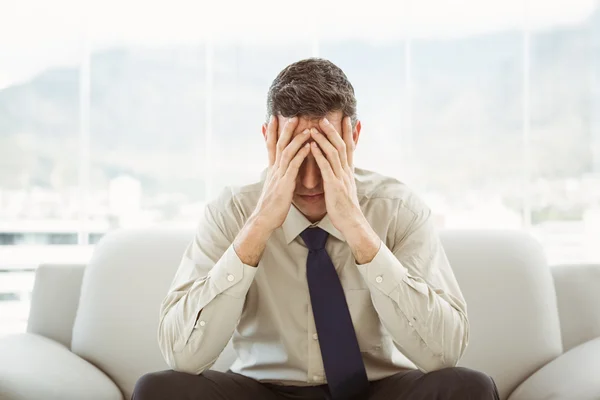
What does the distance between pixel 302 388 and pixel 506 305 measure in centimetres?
67

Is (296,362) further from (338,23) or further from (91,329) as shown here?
(338,23)

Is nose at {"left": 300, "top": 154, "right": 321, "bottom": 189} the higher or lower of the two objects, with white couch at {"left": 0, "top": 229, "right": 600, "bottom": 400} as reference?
higher

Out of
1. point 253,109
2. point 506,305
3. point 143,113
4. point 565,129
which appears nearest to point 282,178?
point 506,305

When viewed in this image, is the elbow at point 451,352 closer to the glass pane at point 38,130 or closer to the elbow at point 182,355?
the elbow at point 182,355

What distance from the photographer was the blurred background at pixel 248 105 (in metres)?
5.40

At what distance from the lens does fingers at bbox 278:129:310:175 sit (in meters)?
1.60

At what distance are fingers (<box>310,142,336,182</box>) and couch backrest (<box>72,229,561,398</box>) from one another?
62cm

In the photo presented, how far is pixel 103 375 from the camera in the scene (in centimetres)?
194

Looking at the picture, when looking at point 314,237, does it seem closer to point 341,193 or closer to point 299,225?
point 299,225

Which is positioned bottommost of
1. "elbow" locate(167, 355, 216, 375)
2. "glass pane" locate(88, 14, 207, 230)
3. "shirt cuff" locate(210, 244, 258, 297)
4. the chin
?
"elbow" locate(167, 355, 216, 375)

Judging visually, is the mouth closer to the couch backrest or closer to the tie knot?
the tie knot

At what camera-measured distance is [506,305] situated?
1958mm

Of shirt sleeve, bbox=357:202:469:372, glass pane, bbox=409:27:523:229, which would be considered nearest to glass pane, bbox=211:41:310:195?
glass pane, bbox=409:27:523:229

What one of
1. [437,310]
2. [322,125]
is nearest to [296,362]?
[437,310]
